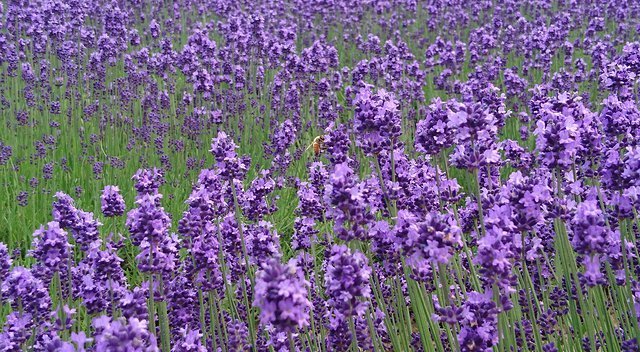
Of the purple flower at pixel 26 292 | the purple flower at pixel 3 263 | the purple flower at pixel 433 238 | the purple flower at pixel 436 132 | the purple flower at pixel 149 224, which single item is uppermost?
the purple flower at pixel 436 132

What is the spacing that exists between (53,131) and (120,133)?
628 mm

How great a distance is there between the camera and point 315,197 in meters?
3.44

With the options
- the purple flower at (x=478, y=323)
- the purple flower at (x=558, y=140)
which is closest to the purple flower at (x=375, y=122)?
the purple flower at (x=558, y=140)

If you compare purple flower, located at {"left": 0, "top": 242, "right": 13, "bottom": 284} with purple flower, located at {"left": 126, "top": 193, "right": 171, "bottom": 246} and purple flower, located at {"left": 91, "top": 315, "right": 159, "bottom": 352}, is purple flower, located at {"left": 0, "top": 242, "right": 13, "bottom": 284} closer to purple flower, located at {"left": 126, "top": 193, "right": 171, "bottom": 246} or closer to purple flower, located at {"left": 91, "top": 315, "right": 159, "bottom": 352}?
purple flower, located at {"left": 126, "top": 193, "right": 171, "bottom": 246}

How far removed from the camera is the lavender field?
8.06 feet

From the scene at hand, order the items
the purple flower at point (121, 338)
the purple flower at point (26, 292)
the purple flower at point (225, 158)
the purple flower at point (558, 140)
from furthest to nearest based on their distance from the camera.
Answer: the purple flower at point (225, 158) < the purple flower at point (26, 292) < the purple flower at point (558, 140) < the purple flower at point (121, 338)

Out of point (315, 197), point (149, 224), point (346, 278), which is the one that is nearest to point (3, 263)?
point (149, 224)

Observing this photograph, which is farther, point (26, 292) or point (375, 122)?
point (375, 122)

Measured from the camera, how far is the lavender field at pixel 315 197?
2457 millimetres

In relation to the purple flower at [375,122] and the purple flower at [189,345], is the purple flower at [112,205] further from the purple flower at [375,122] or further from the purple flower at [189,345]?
the purple flower at [375,122]

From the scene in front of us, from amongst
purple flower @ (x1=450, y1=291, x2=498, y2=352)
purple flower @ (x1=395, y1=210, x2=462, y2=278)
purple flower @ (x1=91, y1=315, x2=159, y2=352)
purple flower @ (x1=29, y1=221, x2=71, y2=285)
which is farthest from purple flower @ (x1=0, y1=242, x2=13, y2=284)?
purple flower @ (x1=450, y1=291, x2=498, y2=352)

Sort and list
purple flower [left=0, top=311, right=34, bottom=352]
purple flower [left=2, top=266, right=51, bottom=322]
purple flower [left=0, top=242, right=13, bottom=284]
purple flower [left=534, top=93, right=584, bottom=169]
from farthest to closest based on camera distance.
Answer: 1. purple flower [left=0, top=242, right=13, bottom=284]
2. purple flower [left=2, top=266, right=51, bottom=322]
3. purple flower [left=534, top=93, right=584, bottom=169]
4. purple flower [left=0, top=311, right=34, bottom=352]

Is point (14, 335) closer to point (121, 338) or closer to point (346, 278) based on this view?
point (121, 338)

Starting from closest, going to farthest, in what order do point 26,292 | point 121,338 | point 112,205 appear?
point 121,338
point 26,292
point 112,205
